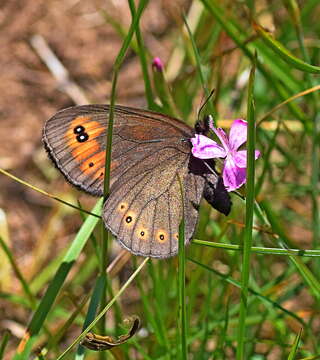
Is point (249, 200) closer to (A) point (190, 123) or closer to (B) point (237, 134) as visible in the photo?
(B) point (237, 134)

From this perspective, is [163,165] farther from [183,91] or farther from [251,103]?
[183,91]

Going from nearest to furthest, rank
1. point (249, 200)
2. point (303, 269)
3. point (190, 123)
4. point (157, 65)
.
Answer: point (249, 200)
point (303, 269)
point (157, 65)
point (190, 123)

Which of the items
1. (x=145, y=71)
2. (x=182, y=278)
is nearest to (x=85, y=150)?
(x=145, y=71)

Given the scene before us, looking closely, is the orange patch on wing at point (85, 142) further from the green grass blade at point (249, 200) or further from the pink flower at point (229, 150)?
the green grass blade at point (249, 200)

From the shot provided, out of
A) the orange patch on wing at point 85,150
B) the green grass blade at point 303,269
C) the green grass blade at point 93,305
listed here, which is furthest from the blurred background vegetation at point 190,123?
the orange patch on wing at point 85,150

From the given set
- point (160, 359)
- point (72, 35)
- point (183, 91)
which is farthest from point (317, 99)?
point (72, 35)

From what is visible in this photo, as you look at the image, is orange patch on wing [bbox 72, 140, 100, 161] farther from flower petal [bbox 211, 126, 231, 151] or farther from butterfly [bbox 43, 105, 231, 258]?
flower petal [bbox 211, 126, 231, 151]
